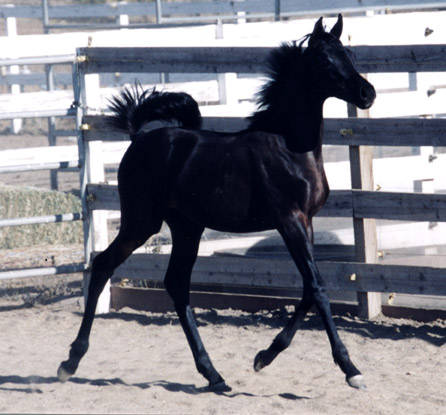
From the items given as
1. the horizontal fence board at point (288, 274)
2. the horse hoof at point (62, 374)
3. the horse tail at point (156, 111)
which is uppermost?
the horse tail at point (156, 111)

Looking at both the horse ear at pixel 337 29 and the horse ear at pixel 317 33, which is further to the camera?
the horse ear at pixel 337 29

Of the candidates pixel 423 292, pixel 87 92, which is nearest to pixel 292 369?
pixel 423 292

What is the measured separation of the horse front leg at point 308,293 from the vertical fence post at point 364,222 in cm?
138

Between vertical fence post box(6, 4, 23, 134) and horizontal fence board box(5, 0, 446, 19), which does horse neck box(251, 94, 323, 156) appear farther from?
vertical fence post box(6, 4, 23, 134)

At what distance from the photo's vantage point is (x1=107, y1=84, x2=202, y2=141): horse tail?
5426 mm

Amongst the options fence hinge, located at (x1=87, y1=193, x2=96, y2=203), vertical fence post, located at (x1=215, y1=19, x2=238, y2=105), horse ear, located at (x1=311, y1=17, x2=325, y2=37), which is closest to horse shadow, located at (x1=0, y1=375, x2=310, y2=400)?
fence hinge, located at (x1=87, y1=193, x2=96, y2=203)

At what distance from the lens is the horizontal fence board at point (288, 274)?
5809 mm

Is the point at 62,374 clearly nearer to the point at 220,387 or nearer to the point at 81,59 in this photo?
the point at 220,387

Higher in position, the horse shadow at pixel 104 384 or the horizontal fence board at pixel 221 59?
the horizontal fence board at pixel 221 59

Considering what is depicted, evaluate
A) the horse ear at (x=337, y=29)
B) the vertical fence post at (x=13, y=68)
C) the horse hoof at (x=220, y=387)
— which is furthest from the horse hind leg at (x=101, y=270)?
the vertical fence post at (x=13, y=68)

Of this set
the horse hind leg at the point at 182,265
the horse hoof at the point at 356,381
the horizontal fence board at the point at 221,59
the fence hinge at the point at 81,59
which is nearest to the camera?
the horse hoof at the point at 356,381

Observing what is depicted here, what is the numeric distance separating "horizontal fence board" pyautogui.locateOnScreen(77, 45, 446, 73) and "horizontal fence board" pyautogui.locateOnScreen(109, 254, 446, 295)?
1334 millimetres

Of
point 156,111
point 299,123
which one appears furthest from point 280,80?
point 156,111

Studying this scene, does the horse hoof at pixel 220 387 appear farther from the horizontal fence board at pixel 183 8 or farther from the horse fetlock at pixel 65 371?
the horizontal fence board at pixel 183 8
